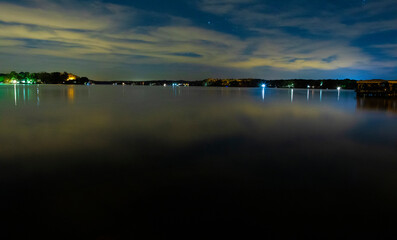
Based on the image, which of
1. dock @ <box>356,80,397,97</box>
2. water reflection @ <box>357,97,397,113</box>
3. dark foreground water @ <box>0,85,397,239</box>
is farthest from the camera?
dock @ <box>356,80,397,97</box>

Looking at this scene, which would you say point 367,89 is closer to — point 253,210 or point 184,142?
point 184,142

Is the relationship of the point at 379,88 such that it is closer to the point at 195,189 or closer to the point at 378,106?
the point at 378,106

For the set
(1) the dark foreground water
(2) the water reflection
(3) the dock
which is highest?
(3) the dock

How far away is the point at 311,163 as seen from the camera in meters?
9.04

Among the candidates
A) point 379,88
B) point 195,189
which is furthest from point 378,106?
point 195,189

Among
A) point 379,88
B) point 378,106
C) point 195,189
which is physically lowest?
point 195,189

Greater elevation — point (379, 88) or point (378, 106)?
point (379, 88)

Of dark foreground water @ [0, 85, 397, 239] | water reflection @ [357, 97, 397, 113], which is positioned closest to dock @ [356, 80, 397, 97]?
water reflection @ [357, 97, 397, 113]

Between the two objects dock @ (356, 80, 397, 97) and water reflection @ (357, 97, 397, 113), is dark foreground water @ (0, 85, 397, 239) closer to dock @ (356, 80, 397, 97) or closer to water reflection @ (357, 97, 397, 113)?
water reflection @ (357, 97, 397, 113)

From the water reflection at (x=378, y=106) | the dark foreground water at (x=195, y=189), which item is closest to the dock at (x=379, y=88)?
the water reflection at (x=378, y=106)

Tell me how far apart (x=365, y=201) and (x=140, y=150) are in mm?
8013

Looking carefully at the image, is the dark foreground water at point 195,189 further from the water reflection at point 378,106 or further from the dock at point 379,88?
the dock at point 379,88

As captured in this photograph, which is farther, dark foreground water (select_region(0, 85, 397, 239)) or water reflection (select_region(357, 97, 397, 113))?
water reflection (select_region(357, 97, 397, 113))

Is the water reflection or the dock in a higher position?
the dock
